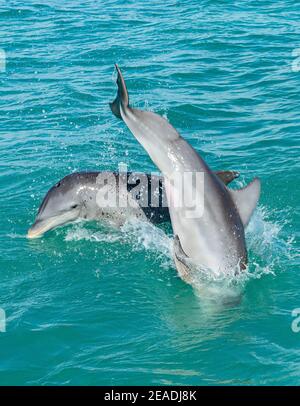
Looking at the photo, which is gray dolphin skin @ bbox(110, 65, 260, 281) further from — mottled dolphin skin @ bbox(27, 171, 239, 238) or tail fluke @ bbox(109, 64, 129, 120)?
mottled dolphin skin @ bbox(27, 171, 239, 238)

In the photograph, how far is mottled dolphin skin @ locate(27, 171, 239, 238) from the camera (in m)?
15.0

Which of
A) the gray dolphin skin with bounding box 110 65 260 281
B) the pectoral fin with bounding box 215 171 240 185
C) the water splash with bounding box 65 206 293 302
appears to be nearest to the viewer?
the gray dolphin skin with bounding box 110 65 260 281

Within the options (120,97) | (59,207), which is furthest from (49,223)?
(120,97)

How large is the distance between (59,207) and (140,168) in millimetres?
2950

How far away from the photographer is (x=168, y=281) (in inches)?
511

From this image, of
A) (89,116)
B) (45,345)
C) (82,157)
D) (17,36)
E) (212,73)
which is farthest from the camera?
(17,36)

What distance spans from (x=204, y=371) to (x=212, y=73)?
583 inches

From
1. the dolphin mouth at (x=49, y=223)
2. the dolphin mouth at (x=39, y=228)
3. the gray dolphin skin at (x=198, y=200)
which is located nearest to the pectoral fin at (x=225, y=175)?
the gray dolphin skin at (x=198, y=200)

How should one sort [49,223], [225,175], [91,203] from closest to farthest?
[225,175] < [49,223] < [91,203]

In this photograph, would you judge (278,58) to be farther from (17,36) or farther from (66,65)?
(17,36)

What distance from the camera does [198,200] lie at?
12320 mm

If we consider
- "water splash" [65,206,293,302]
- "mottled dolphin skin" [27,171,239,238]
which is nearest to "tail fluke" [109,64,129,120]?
"mottled dolphin skin" [27,171,239,238]

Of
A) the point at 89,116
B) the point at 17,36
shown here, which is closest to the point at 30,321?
the point at 89,116

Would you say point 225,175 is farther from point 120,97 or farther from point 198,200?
point 120,97
